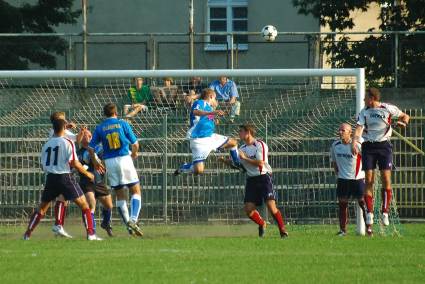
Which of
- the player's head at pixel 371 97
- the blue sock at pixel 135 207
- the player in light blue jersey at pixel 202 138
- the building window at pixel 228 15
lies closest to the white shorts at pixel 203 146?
the player in light blue jersey at pixel 202 138

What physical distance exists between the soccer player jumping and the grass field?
722 millimetres

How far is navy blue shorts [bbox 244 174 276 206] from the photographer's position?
18.9 metres

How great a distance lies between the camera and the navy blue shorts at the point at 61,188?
18.2 meters

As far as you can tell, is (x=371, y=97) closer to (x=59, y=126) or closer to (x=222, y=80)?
(x=222, y=80)

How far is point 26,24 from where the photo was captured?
31.8 metres

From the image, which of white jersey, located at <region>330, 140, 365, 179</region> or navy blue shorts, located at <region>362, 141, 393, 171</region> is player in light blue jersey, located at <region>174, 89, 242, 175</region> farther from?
navy blue shorts, located at <region>362, 141, 393, 171</region>

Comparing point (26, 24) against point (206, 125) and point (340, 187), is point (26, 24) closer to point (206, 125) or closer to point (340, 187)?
point (206, 125)

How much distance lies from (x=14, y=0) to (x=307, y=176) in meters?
13.1

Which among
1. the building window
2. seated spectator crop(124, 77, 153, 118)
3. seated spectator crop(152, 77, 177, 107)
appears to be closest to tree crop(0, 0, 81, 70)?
the building window

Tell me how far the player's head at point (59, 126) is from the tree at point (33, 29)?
1046 cm

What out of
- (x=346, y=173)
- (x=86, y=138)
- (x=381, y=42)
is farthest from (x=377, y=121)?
(x=381, y=42)

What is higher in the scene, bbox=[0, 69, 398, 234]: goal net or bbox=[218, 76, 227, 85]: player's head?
bbox=[218, 76, 227, 85]: player's head

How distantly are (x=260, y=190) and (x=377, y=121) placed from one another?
6.64ft

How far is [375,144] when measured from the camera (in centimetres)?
1906
